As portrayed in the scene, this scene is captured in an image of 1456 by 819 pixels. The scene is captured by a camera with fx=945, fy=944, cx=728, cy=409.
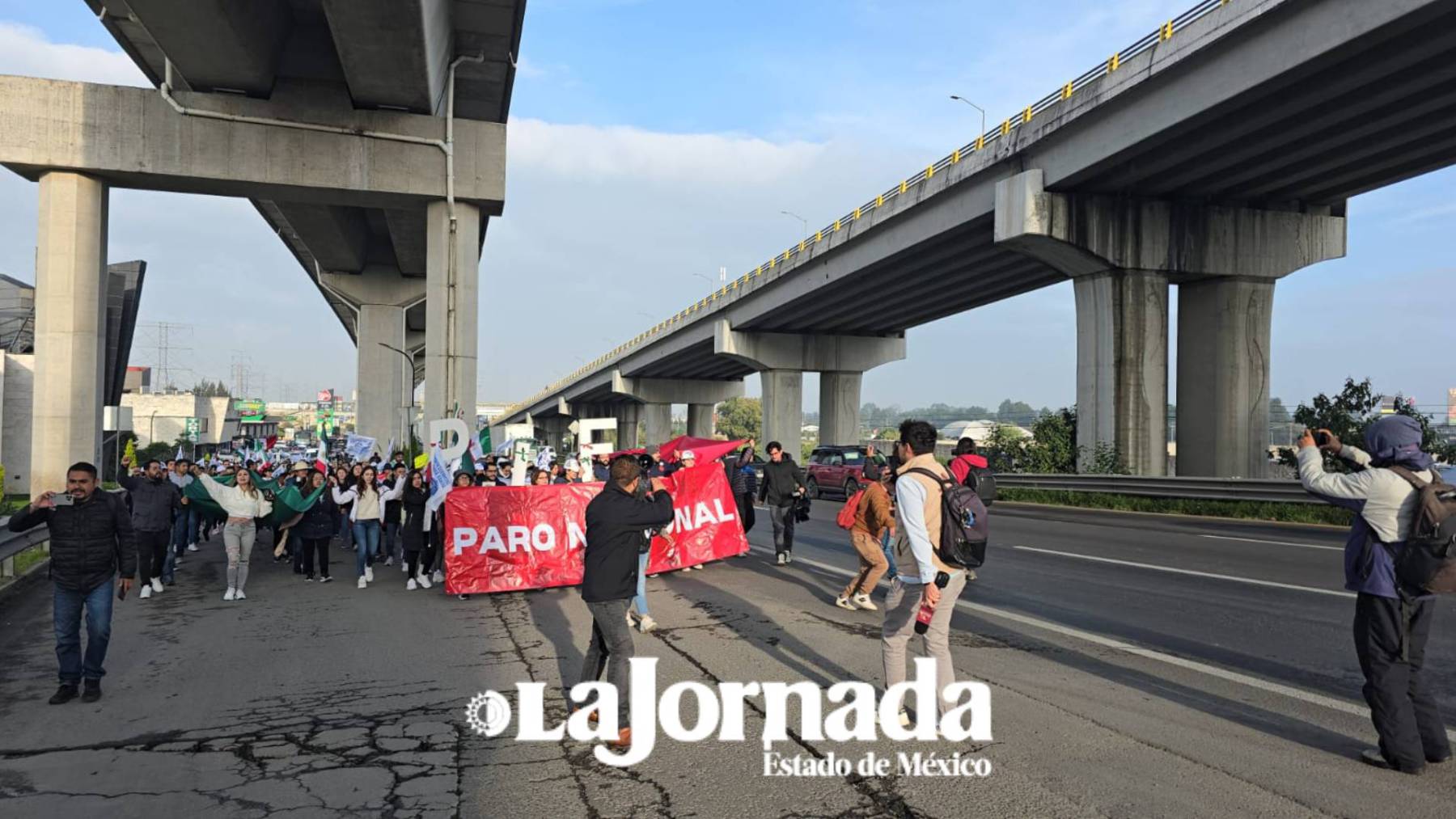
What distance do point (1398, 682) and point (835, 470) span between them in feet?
85.6

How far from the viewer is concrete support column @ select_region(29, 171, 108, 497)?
74.1 feet

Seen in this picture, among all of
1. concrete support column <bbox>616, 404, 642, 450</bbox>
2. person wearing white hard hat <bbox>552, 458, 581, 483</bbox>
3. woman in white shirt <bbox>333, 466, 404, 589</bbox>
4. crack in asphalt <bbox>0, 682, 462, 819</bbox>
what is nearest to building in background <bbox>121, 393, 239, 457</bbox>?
concrete support column <bbox>616, 404, 642, 450</bbox>

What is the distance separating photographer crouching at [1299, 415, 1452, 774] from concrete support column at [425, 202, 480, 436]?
22.9 m

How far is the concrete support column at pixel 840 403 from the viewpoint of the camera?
54438 millimetres

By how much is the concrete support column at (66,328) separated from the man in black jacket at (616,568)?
22400 millimetres

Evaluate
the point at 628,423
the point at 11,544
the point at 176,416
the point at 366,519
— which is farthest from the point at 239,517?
the point at 628,423

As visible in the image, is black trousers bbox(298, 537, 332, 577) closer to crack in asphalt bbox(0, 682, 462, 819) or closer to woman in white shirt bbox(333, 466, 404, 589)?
woman in white shirt bbox(333, 466, 404, 589)

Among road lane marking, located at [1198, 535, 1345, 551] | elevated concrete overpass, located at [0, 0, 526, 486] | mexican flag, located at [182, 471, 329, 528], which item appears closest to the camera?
mexican flag, located at [182, 471, 329, 528]

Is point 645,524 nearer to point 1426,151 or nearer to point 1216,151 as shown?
point 1216,151

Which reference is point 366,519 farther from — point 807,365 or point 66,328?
point 807,365

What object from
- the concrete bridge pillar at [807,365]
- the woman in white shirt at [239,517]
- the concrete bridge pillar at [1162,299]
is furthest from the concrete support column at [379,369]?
the woman in white shirt at [239,517]

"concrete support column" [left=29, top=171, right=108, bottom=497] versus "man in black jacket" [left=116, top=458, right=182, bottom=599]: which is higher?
"concrete support column" [left=29, top=171, right=108, bottom=497]

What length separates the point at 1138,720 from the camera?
572 centimetres

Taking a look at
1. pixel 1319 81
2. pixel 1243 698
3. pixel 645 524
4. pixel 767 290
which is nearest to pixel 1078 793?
pixel 1243 698
